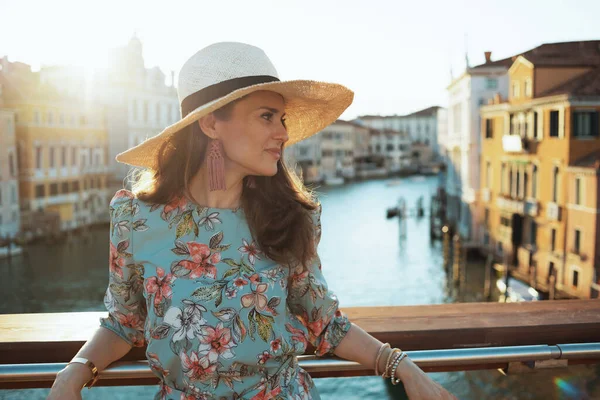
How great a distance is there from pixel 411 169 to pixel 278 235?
37307mm

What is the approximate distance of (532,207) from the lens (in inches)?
348

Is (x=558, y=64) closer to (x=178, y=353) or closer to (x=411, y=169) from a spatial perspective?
(x=178, y=353)

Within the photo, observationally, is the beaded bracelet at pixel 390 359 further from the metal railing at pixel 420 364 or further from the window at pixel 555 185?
the window at pixel 555 185

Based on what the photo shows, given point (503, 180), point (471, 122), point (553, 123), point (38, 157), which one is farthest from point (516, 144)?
point (38, 157)

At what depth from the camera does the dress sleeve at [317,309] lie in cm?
65

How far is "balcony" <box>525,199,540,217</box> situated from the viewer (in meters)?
8.72

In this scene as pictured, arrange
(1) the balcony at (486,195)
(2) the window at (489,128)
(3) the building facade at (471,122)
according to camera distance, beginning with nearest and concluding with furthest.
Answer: (2) the window at (489,128) < (1) the balcony at (486,195) < (3) the building facade at (471,122)

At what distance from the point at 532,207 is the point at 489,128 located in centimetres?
197

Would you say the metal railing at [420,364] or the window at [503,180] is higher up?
the metal railing at [420,364]

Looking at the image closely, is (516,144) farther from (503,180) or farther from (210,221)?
(210,221)

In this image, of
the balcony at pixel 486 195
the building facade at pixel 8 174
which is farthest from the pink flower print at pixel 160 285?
the building facade at pixel 8 174

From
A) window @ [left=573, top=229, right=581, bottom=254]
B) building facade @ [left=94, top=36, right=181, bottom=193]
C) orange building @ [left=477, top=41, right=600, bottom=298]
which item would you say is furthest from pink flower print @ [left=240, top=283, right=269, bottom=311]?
building facade @ [left=94, top=36, right=181, bottom=193]

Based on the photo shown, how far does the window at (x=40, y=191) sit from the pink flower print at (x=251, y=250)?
45.0 feet

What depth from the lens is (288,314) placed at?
2.12ft
